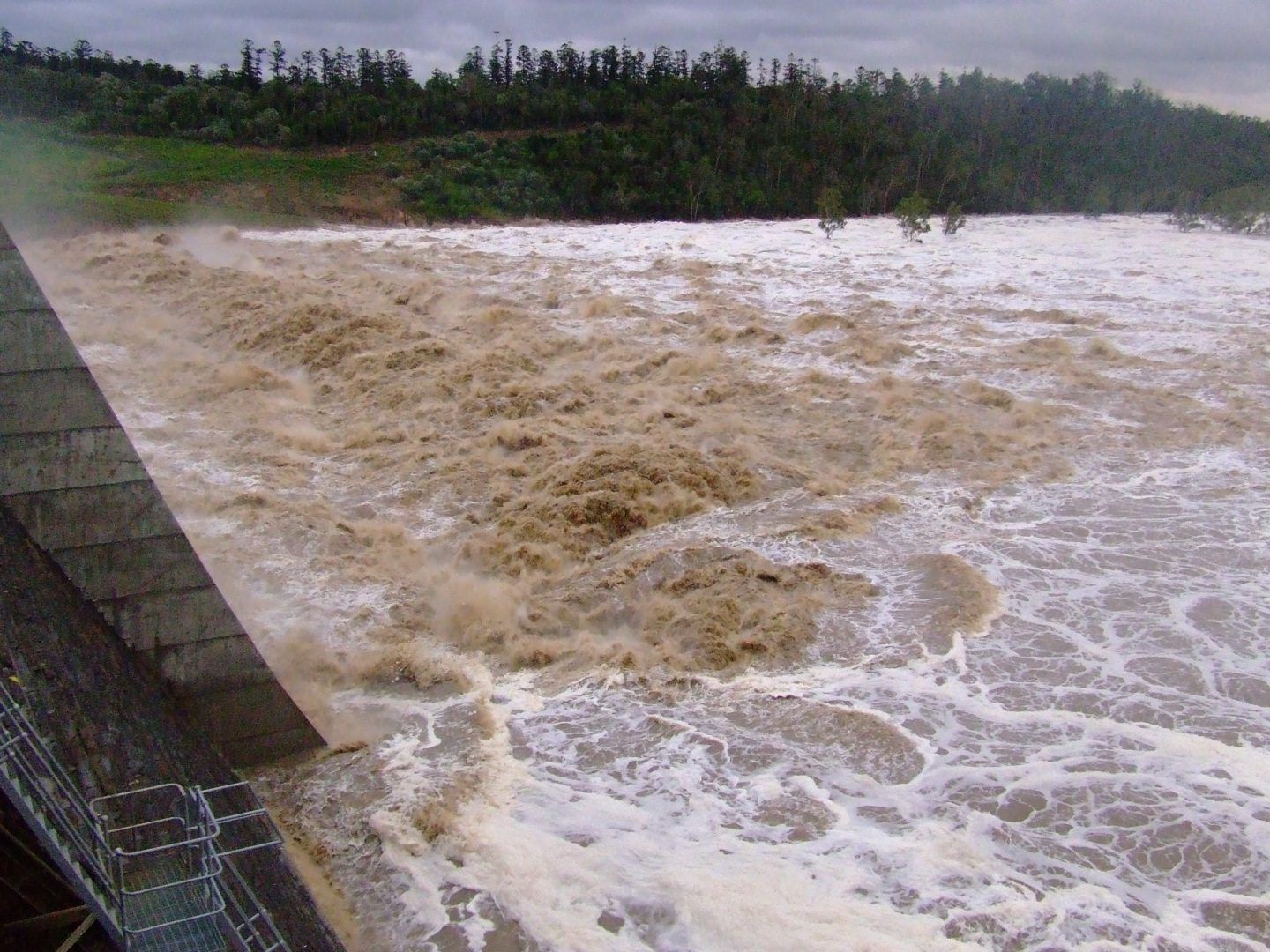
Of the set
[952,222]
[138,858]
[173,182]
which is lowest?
[138,858]

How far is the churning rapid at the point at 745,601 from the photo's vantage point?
4.34m

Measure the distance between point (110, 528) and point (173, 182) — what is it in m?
23.6

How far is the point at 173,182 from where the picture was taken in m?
25.5

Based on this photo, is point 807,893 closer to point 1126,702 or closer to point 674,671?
point 674,671

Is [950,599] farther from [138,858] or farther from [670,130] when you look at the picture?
[670,130]

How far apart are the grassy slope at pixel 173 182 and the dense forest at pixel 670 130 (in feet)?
2.88

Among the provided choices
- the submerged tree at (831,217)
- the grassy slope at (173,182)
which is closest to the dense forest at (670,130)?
the grassy slope at (173,182)

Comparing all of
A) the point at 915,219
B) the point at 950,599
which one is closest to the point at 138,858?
the point at 950,599

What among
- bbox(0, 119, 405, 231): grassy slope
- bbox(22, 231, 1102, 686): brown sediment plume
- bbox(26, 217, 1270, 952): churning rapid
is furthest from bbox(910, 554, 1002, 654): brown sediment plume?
bbox(0, 119, 405, 231): grassy slope

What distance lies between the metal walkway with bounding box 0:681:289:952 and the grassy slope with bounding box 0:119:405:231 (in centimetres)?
1777

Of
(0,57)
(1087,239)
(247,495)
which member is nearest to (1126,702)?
(247,495)

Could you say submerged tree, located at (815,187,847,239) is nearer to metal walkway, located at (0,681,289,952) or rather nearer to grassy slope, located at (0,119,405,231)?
grassy slope, located at (0,119,405,231)

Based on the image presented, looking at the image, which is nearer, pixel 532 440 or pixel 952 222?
pixel 532 440

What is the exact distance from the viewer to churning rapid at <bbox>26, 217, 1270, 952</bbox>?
434 cm
